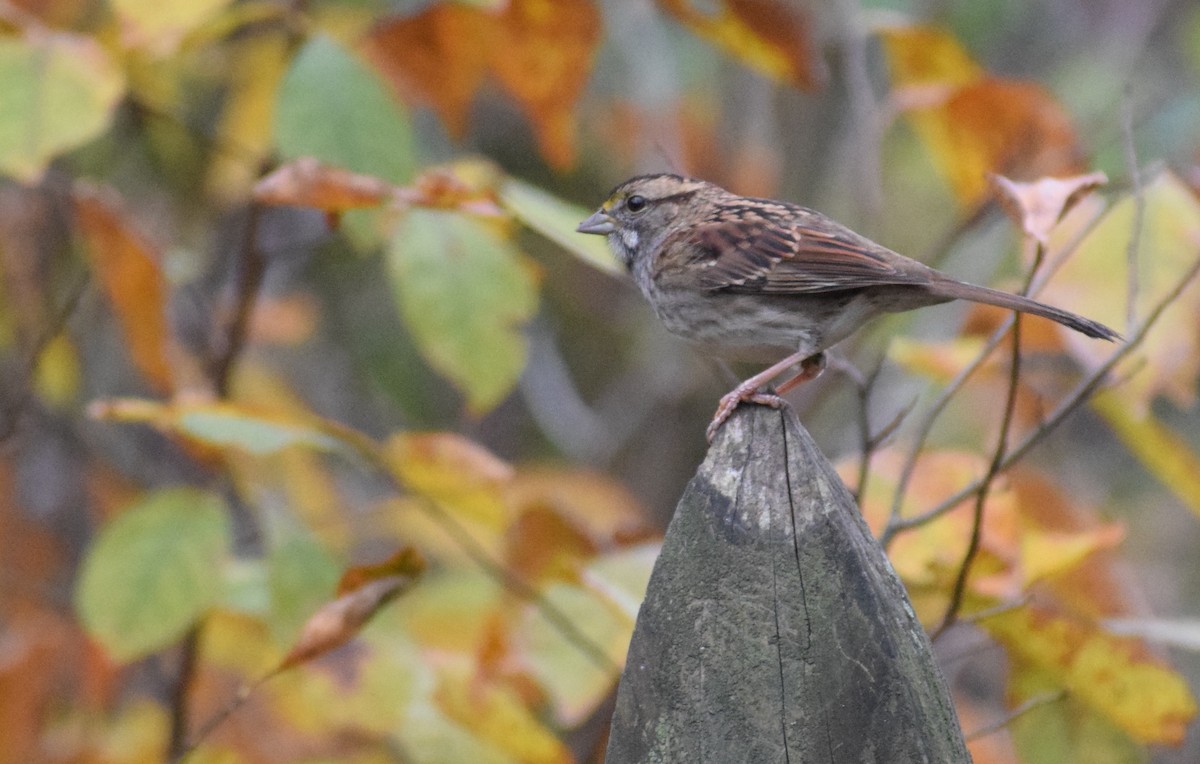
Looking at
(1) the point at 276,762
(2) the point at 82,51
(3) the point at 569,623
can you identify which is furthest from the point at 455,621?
(2) the point at 82,51

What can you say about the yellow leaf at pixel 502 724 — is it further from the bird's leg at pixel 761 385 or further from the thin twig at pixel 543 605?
the bird's leg at pixel 761 385

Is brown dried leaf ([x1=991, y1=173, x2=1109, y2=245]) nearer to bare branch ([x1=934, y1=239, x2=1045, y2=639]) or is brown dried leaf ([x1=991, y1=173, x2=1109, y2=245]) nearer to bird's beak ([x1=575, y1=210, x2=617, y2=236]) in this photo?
bare branch ([x1=934, y1=239, x2=1045, y2=639])

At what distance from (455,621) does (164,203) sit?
2817 millimetres

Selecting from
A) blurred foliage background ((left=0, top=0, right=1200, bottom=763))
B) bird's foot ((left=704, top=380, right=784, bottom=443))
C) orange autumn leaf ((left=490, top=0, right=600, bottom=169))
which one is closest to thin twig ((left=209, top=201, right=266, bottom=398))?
blurred foliage background ((left=0, top=0, right=1200, bottom=763))

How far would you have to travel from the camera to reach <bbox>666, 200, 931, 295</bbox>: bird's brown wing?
2645 mm

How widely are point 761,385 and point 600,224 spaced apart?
3.68 feet

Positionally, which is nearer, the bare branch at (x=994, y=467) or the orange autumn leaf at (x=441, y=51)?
the bare branch at (x=994, y=467)

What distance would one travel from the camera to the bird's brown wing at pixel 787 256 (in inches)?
104

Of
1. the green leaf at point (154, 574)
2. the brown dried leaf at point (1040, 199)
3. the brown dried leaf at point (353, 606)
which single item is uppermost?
the brown dried leaf at point (1040, 199)

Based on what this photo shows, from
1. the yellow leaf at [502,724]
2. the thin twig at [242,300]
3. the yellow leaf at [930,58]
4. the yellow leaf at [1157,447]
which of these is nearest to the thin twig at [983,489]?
the yellow leaf at [1157,447]

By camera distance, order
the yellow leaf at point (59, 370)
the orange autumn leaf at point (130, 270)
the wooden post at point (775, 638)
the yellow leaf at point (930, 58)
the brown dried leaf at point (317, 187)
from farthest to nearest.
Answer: the yellow leaf at point (59, 370), the yellow leaf at point (930, 58), the orange autumn leaf at point (130, 270), the brown dried leaf at point (317, 187), the wooden post at point (775, 638)

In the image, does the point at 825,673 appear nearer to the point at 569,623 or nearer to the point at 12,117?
the point at 569,623

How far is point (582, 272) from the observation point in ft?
24.7

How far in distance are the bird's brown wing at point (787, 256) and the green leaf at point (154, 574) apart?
131cm
